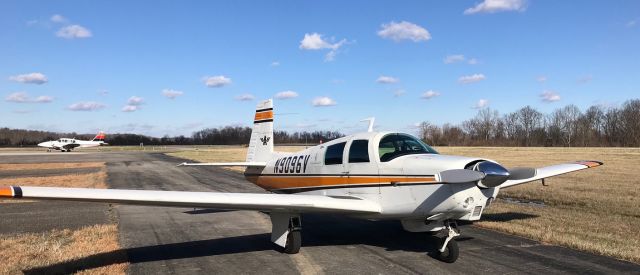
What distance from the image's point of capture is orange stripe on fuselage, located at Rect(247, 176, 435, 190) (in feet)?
24.2

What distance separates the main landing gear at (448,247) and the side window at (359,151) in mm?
1753

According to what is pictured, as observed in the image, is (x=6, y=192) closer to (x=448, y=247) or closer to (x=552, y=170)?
(x=448, y=247)

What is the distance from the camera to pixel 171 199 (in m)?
6.53

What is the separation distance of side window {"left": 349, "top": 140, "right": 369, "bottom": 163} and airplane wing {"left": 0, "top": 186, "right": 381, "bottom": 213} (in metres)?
0.70

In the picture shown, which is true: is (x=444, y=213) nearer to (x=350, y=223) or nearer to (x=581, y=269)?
(x=581, y=269)

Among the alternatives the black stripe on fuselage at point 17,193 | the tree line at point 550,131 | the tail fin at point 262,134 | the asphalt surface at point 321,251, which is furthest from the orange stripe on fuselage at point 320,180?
the tree line at point 550,131

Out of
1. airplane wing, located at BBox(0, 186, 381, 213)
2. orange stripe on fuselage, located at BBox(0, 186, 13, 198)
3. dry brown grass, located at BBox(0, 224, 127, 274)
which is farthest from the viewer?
dry brown grass, located at BBox(0, 224, 127, 274)

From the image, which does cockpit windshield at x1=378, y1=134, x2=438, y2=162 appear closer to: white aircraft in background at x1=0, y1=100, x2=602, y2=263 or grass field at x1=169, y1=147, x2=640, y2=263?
white aircraft in background at x1=0, y1=100, x2=602, y2=263

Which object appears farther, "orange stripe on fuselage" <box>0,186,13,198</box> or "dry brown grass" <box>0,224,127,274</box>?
"dry brown grass" <box>0,224,127,274</box>

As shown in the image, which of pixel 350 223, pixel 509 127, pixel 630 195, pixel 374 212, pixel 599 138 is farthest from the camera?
pixel 509 127

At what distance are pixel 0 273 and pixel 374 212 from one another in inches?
219

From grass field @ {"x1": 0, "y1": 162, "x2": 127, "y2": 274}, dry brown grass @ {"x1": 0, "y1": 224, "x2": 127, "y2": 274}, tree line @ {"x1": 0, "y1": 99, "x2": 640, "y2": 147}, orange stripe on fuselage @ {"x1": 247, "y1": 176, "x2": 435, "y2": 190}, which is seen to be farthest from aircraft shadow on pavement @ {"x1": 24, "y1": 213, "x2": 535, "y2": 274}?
tree line @ {"x1": 0, "y1": 99, "x2": 640, "y2": 147}

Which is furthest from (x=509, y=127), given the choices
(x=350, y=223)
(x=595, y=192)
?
(x=350, y=223)

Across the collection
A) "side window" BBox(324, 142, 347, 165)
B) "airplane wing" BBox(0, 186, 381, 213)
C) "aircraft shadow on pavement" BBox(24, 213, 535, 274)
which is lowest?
"aircraft shadow on pavement" BBox(24, 213, 535, 274)
